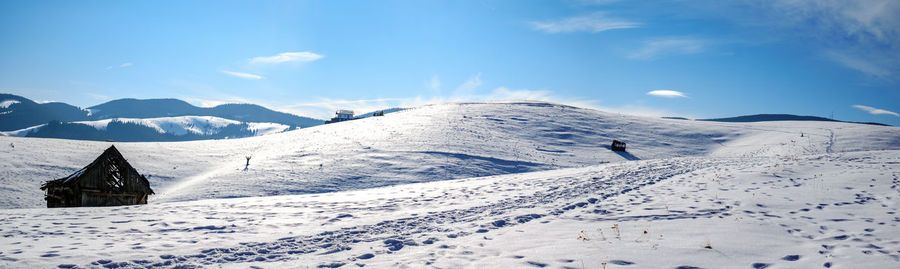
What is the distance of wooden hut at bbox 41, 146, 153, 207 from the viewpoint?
2055 centimetres

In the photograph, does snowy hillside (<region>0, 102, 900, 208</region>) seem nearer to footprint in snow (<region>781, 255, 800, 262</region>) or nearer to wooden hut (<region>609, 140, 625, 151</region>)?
wooden hut (<region>609, 140, 625, 151</region>)

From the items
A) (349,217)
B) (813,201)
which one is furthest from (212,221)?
(813,201)

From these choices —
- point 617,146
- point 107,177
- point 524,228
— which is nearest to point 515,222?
point 524,228

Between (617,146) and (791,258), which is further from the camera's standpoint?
(617,146)

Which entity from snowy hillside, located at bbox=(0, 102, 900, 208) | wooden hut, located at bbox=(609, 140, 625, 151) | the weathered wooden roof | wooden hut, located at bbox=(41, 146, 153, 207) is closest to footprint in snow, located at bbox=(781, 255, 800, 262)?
snowy hillside, located at bbox=(0, 102, 900, 208)

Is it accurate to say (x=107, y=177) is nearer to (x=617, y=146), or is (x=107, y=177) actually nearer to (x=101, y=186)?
(x=101, y=186)

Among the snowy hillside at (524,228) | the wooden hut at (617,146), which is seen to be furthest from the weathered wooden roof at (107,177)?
the wooden hut at (617,146)

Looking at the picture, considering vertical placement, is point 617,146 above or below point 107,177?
above

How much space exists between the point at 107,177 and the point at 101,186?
0.58 metres

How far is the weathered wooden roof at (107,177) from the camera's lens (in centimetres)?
2072

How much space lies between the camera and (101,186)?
21.5 m

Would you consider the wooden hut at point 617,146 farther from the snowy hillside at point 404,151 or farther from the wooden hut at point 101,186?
the wooden hut at point 101,186

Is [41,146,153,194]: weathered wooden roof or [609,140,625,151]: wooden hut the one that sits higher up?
[609,140,625,151]: wooden hut

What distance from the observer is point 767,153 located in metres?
39.9
